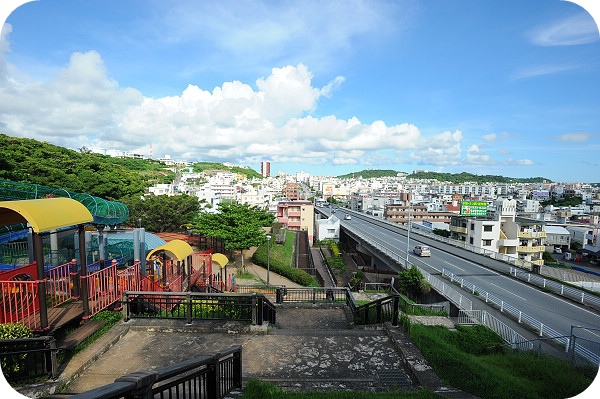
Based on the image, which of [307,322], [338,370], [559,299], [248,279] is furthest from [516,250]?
[338,370]

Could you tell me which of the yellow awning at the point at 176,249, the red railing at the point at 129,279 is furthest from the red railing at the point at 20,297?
the yellow awning at the point at 176,249

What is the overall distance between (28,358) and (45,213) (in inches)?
87.4

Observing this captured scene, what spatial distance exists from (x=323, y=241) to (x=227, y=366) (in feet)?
148

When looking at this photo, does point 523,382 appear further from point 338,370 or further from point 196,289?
point 196,289

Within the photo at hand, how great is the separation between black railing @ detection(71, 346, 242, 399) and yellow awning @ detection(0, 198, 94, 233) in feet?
10.6

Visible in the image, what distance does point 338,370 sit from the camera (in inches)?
211

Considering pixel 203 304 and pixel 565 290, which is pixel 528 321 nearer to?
pixel 565 290

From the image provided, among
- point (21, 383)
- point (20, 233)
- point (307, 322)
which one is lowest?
point (307, 322)

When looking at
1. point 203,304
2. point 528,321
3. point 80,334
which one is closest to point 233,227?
point 203,304

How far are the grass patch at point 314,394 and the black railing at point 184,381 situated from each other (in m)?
0.34

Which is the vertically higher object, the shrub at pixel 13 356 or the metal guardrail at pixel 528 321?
the shrub at pixel 13 356

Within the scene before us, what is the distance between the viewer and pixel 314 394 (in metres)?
4.32

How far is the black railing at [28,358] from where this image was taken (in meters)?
4.11

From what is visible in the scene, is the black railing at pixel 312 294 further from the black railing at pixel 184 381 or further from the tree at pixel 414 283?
the black railing at pixel 184 381
